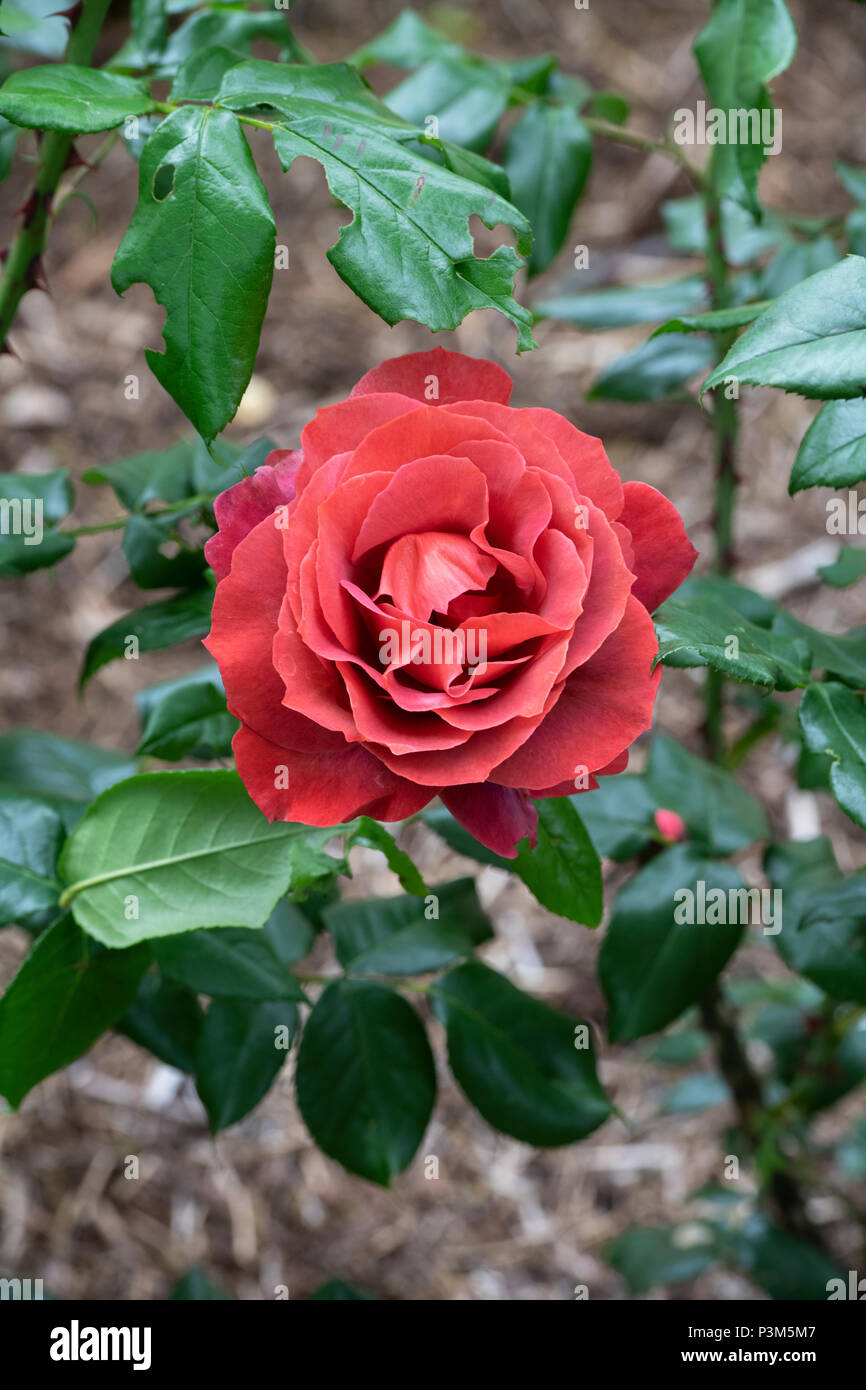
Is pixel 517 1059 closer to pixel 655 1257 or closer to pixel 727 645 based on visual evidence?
pixel 727 645

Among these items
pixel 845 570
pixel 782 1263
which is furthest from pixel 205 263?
pixel 782 1263

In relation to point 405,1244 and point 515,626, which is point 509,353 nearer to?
point 405,1244

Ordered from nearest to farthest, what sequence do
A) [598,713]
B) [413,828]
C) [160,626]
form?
[598,713] < [160,626] < [413,828]

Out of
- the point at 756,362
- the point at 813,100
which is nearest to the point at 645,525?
the point at 756,362

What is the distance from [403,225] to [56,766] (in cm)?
61

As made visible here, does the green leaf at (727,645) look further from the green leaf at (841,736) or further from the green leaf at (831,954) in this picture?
the green leaf at (831,954)

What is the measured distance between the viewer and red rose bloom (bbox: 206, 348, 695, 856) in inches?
19.1

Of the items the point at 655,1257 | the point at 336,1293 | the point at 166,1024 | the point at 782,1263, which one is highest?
the point at 166,1024

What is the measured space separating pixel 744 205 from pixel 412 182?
32cm

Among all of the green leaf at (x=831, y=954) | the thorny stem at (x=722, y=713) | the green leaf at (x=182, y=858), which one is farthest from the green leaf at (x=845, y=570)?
the green leaf at (x=182, y=858)

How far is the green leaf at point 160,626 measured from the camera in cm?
83

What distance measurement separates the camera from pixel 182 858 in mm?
646

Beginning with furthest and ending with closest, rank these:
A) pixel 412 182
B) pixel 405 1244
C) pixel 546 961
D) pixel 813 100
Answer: pixel 813 100
pixel 546 961
pixel 405 1244
pixel 412 182
